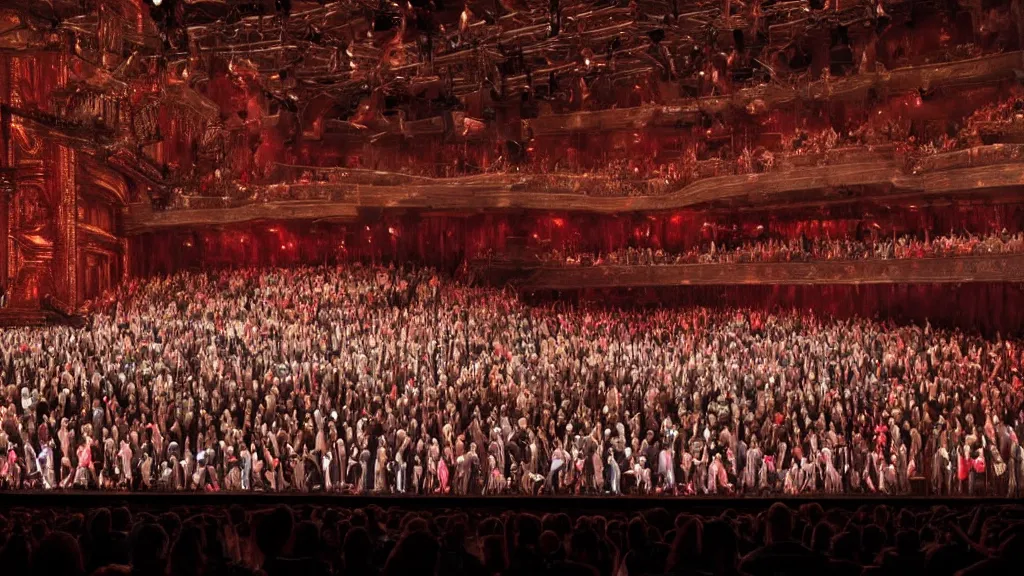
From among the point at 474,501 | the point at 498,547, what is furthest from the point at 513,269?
the point at 498,547

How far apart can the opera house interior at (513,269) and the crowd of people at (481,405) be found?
2.2 inches

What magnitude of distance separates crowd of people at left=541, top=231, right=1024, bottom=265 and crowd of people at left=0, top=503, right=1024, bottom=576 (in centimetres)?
1385

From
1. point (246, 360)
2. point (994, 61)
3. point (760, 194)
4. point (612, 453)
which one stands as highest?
point (994, 61)

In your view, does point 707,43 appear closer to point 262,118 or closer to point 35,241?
point 262,118

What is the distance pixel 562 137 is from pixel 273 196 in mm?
7145

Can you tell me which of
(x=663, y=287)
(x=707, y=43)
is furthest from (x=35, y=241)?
(x=707, y=43)

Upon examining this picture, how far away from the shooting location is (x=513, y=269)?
66.9 ft

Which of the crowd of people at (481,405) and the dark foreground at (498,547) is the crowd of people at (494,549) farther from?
the crowd of people at (481,405)

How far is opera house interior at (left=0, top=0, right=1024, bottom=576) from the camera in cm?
1199

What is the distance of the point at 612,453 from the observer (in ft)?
39.6

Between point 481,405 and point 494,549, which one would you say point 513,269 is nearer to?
point 481,405

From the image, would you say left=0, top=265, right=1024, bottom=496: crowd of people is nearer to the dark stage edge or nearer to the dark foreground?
the dark stage edge

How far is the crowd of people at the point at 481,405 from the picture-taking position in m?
12.1

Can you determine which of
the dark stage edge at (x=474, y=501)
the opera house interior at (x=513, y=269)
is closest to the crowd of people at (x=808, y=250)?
the opera house interior at (x=513, y=269)
